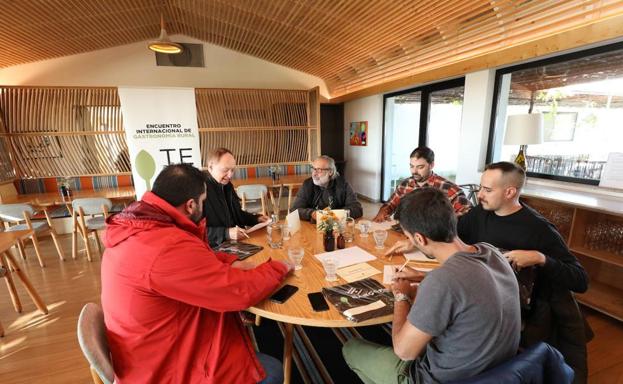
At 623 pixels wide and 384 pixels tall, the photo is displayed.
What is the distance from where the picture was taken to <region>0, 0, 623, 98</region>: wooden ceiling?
2.95 m

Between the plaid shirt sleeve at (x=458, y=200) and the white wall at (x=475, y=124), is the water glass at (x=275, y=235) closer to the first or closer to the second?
the plaid shirt sleeve at (x=458, y=200)

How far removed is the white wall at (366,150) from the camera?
6090mm

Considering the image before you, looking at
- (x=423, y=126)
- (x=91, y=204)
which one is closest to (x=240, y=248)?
(x=91, y=204)

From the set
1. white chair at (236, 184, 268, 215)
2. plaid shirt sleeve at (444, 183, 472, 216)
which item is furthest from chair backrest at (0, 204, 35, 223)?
plaid shirt sleeve at (444, 183, 472, 216)

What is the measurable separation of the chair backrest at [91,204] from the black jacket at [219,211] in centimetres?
248

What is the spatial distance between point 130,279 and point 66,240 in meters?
5.04

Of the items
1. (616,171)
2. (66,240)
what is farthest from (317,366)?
(66,240)

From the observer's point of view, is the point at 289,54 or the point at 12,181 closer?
the point at 12,181

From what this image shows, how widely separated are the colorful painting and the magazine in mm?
5369

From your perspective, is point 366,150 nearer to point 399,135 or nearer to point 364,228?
point 399,135

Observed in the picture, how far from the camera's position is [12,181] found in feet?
15.8

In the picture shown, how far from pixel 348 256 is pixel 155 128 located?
3.97m

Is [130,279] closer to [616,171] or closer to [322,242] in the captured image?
[322,242]

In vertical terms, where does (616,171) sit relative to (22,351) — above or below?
above
